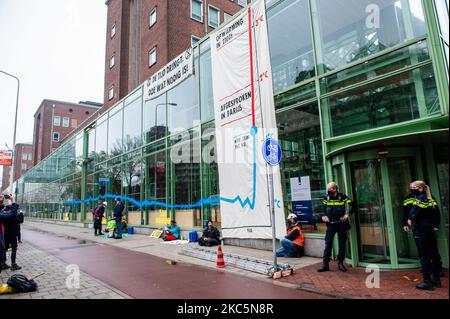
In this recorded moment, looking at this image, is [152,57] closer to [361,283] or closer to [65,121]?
[361,283]

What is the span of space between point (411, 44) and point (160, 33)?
18957 mm

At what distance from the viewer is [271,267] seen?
24.0 feet

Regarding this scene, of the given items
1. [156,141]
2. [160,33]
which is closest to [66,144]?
[160,33]

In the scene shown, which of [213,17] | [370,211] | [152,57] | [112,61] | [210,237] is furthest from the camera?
[112,61]

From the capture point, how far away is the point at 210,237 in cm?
1209

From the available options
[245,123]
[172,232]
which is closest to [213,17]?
[172,232]

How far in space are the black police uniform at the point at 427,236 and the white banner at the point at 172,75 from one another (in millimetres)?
10981

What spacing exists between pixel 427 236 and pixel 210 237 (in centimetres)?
774

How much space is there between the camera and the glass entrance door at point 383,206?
288 inches

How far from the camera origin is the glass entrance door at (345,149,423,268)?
288 inches

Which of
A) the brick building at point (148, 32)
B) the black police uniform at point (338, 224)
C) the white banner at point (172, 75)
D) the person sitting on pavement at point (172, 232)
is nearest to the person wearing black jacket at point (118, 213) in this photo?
the person sitting on pavement at point (172, 232)

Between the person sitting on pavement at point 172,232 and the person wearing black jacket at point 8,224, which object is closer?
the person wearing black jacket at point 8,224

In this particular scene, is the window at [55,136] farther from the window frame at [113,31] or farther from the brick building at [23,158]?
the window frame at [113,31]

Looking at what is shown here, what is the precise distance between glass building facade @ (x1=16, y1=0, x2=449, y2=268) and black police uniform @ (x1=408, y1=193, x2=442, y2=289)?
4.19ft
